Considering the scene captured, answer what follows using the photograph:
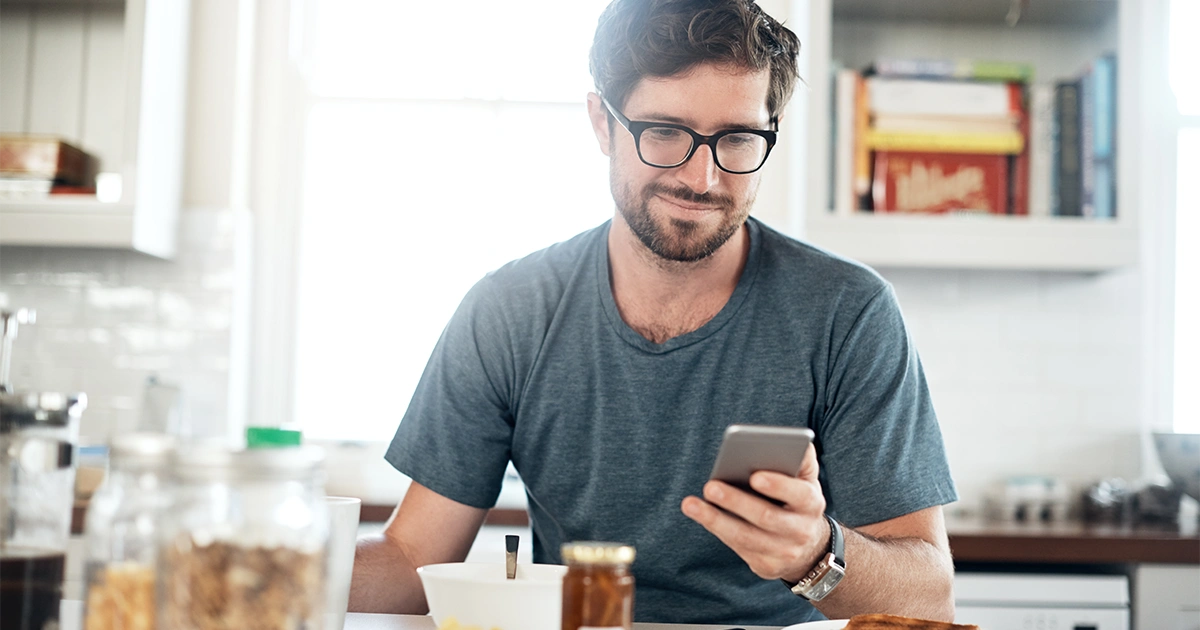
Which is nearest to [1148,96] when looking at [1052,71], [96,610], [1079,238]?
[1052,71]

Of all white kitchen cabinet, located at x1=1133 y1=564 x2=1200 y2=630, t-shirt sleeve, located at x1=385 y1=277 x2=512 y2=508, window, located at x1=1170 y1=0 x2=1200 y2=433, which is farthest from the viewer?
window, located at x1=1170 y1=0 x2=1200 y2=433

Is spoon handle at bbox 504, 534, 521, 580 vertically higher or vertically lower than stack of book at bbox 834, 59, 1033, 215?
lower

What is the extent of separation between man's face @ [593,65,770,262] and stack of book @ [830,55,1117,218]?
4.02 feet

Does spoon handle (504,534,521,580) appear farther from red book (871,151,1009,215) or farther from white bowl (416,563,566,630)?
red book (871,151,1009,215)

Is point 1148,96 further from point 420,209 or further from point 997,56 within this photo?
point 420,209

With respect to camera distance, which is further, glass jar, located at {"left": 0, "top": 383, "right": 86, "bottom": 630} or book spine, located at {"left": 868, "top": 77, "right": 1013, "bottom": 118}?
book spine, located at {"left": 868, "top": 77, "right": 1013, "bottom": 118}

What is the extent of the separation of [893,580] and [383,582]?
0.63 m

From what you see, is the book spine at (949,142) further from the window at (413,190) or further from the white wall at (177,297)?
the white wall at (177,297)

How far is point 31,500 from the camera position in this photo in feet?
2.66

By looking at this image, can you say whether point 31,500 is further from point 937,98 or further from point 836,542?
point 937,98

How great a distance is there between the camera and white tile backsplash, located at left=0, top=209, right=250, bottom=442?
289 centimetres

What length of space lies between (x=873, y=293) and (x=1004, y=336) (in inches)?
62.8

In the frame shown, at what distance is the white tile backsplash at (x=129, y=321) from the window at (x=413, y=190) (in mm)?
264

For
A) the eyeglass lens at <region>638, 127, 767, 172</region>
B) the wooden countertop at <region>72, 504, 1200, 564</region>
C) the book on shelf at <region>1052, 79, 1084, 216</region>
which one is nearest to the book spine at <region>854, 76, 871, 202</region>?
the book on shelf at <region>1052, 79, 1084, 216</region>
